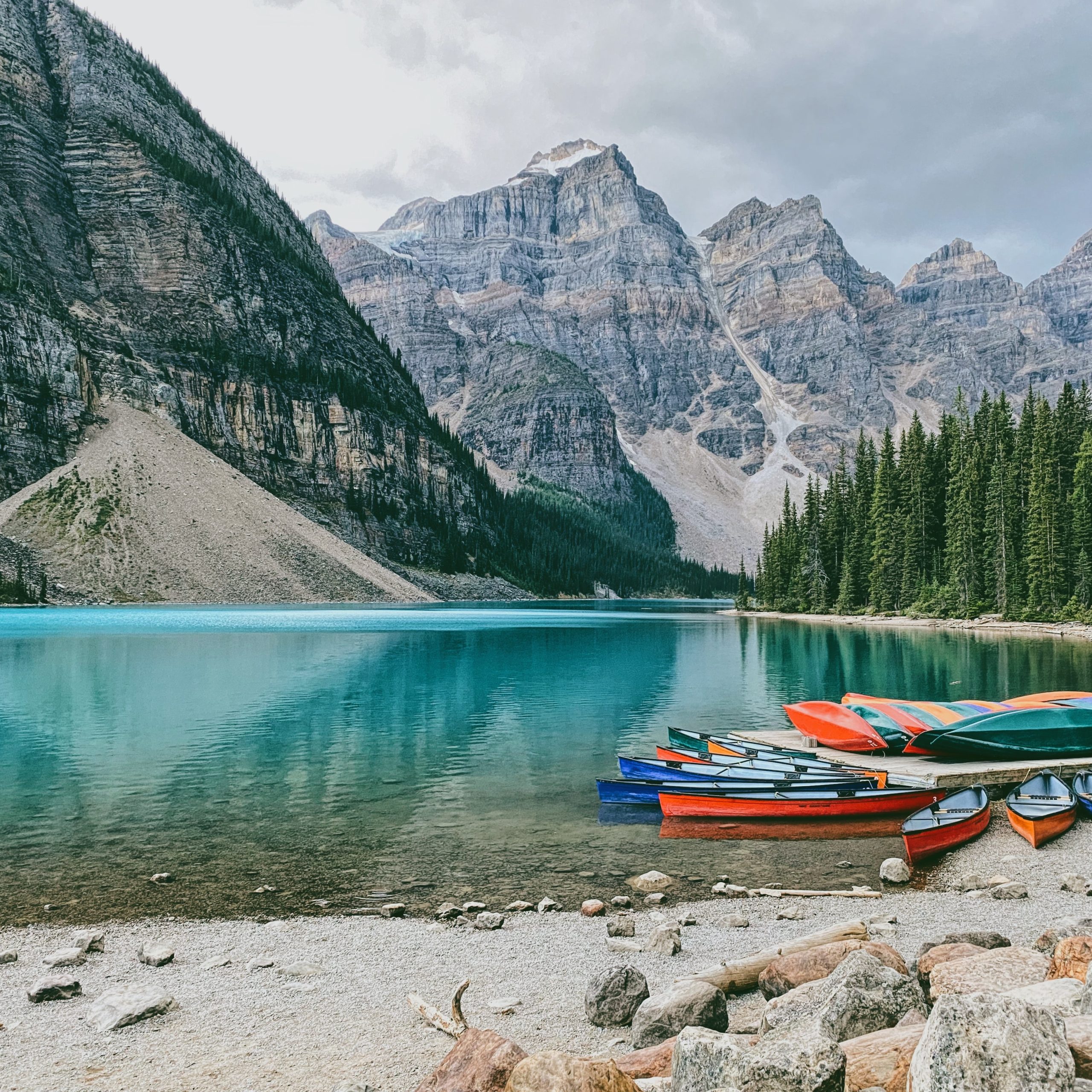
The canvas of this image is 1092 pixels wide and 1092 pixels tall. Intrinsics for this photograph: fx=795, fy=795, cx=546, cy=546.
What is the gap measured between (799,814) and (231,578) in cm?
11692

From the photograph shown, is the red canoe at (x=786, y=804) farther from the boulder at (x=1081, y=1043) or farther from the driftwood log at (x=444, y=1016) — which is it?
the boulder at (x=1081, y=1043)

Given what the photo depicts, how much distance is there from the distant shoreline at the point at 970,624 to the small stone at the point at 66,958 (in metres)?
75.4

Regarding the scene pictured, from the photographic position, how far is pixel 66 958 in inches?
436

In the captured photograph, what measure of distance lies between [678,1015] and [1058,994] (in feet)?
11.8

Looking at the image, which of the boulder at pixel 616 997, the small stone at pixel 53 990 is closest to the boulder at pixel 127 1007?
the small stone at pixel 53 990

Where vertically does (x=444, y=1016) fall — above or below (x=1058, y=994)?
below

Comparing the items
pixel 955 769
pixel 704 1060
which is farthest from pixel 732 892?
pixel 955 769

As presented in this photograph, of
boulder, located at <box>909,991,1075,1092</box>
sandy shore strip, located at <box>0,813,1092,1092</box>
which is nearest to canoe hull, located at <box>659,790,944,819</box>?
sandy shore strip, located at <box>0,813,1092,1092</box>

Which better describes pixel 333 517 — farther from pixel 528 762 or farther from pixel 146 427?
pixel 528 762

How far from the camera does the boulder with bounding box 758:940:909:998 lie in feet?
29.8

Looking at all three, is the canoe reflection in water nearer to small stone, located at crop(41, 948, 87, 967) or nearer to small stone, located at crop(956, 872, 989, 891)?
small stone, located at crop(956, 872, 989, 891)

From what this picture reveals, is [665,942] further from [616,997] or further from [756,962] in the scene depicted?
[616,997]

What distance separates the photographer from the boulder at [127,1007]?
360 inches

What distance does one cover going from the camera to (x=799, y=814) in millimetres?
18484
